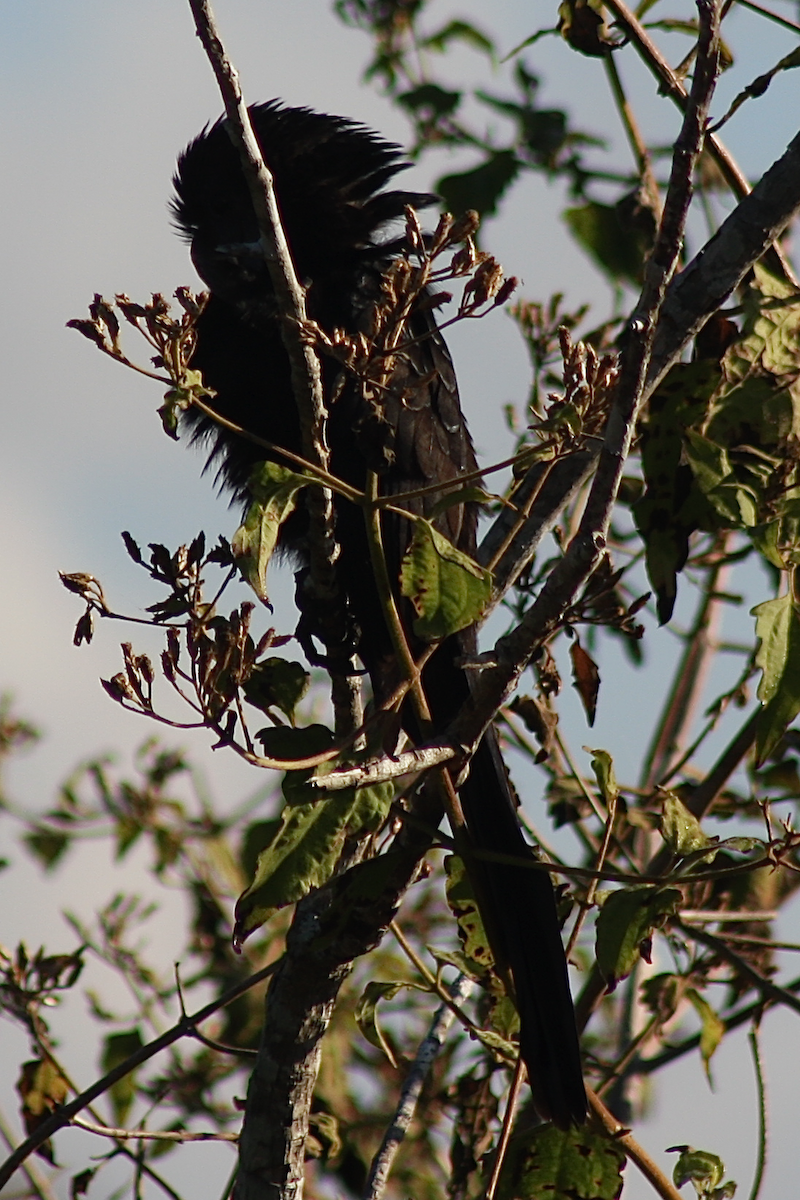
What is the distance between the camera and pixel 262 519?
6.09 ft

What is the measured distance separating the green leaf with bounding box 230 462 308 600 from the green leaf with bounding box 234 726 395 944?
29 cm

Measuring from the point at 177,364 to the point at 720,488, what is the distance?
2.83 ft

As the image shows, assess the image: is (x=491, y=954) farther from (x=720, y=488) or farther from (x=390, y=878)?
(x=720, y=488)

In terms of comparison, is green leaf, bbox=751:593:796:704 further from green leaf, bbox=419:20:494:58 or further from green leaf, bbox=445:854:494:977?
green leaf, bbox=419:20:494:58

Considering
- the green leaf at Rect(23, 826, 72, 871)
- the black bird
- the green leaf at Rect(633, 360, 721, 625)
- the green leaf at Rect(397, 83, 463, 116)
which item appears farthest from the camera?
the green leaf at Rect(23, 826, 72, 871)

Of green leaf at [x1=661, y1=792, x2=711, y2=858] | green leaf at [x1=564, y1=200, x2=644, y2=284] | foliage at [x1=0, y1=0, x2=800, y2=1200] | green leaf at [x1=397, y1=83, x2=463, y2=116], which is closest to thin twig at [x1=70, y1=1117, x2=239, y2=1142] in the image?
foliage at [x1=0, y1=0, x2=800, y2=1200]

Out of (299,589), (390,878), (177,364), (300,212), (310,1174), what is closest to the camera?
(177,364)

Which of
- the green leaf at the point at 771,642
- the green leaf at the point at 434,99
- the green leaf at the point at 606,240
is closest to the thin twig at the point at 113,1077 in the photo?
the green leaf at the point at 771,642

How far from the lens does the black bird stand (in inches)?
105

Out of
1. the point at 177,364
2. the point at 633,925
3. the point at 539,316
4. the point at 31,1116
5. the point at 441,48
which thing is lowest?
the point at 31,1116

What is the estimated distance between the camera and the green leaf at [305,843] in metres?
1.89

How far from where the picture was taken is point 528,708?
2.87 metres

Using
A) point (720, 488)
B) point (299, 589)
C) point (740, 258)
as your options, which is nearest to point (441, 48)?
point (299, 589)

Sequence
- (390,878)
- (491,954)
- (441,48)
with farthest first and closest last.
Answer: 1. (441,48)
2. (491,954)
3. (390,878)
